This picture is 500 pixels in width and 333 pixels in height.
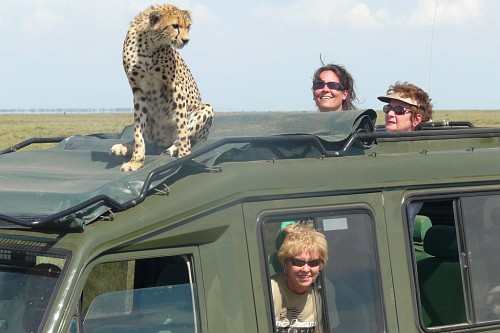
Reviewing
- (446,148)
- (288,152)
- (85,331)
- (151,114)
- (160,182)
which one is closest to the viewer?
(85,331)

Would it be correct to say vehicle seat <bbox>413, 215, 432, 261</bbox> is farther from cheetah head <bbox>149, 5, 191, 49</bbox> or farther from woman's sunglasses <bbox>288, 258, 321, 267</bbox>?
cheetah head <bbox>149, 5, 191, 49</bbox>

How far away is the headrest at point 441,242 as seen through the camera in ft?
16.2

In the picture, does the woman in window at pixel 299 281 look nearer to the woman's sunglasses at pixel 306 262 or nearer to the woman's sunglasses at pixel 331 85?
the woman's sunglasses at pixel 306 262

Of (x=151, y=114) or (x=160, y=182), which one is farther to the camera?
(x=151, y=114)

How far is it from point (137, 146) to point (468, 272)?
185cm

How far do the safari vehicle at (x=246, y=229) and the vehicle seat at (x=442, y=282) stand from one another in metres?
0.01

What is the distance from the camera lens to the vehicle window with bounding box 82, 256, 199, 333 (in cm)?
376

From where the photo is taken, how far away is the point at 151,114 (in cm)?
491

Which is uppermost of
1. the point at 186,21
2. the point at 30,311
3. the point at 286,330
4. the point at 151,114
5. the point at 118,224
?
the point at 186,21

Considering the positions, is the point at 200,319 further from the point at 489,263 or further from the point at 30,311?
the point at 489,263

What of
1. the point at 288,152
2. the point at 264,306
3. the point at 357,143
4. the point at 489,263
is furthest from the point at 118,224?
the point at 489,263

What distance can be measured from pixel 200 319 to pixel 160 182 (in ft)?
2.08

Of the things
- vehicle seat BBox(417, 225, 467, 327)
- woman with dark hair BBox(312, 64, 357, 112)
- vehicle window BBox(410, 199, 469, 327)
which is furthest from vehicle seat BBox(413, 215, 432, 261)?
woman with dark hair BBox(312, 64, 357, 112)

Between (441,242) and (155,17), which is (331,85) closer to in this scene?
(441,242)
